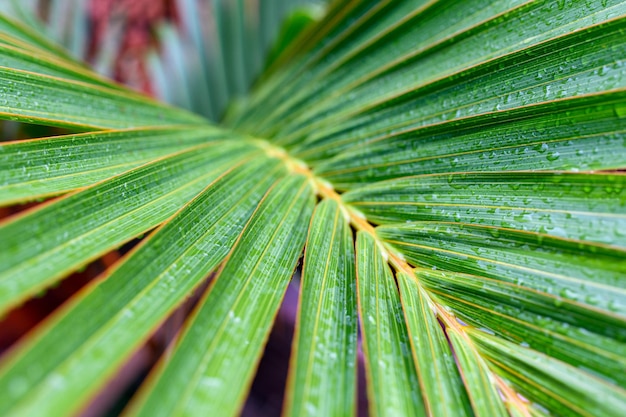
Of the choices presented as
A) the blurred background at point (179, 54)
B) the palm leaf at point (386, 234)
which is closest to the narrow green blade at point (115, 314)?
the palm leaf at point (386, 234)

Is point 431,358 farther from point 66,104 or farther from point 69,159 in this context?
point 66,104

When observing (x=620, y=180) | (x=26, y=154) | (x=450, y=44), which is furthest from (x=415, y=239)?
(x=26, y=154)

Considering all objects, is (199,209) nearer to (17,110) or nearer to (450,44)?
(17,110)

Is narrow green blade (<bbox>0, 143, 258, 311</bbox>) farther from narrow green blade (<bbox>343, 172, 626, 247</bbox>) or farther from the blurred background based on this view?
the blurred background

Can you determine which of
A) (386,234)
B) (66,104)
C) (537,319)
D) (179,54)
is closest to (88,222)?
(66,104)

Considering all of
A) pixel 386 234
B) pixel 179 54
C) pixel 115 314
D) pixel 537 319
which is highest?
pixel 179 54

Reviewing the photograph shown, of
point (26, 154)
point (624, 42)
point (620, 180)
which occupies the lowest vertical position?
point (26, 154)

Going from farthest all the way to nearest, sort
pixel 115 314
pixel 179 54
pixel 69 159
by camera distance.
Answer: pixel 179 54 < pixel 69 159 < pixel 115 314
